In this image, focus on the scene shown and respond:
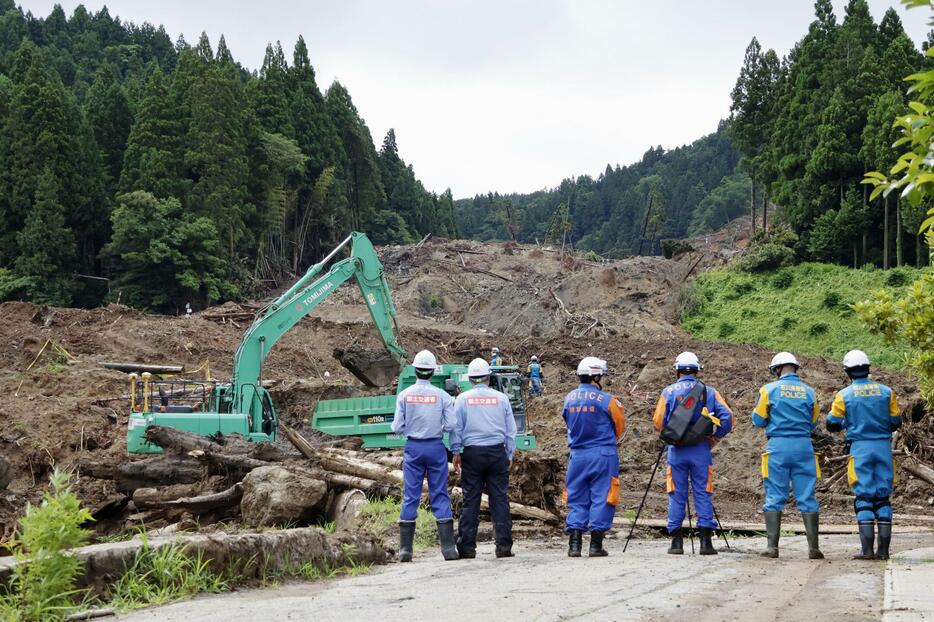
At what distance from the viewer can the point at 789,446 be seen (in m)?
9.63

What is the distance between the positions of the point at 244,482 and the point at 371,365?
36.9 ft

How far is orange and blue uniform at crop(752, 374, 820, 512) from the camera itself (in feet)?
31.4

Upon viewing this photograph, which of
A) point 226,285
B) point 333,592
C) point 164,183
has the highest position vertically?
point 164,183

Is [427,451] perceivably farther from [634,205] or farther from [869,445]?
[634,205]

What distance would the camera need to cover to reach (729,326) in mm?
41562

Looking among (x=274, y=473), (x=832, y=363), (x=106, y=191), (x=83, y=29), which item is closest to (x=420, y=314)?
(x=106, y=191)

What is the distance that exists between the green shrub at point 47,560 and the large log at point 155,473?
7.91 m

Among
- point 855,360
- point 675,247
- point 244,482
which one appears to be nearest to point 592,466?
point 855,360

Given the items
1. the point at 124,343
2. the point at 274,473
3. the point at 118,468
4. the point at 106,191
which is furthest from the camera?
the point at 106,191

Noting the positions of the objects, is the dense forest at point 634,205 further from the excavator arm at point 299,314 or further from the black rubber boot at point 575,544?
the black rubber boot at point 575,544

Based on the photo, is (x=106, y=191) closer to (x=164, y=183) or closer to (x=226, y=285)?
(x=164, y=183)

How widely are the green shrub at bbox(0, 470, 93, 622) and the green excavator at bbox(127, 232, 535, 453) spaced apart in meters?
10.5

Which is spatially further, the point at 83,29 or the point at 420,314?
the point at 83,29

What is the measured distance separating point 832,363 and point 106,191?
3879 cm
